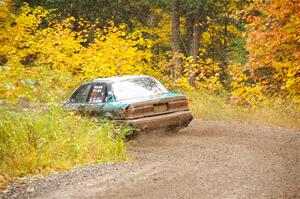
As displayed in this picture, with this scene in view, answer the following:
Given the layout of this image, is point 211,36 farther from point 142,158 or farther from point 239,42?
point 142,158

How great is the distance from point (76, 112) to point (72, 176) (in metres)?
4.09

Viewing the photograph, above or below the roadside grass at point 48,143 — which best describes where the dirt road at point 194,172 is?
below

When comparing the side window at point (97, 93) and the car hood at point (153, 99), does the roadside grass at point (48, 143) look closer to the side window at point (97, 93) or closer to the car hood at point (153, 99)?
the car hood at point (153, 99)

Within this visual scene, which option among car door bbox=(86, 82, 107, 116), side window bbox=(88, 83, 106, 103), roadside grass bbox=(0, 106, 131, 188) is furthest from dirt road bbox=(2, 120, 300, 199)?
side window bbox=(88, 83, 106, 103)

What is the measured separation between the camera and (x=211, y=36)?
27875 mm

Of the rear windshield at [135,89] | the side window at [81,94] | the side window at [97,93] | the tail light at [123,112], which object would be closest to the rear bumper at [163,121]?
the tail light at [123,112]

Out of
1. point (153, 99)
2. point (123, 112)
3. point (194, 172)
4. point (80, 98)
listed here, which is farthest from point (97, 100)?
point (194, 172)

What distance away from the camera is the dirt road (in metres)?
5.91

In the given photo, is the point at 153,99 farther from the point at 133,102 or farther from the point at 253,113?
the point at 253,113


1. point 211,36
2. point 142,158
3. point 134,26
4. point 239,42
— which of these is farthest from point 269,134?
point 134,26

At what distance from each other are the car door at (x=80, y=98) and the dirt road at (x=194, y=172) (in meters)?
1.98

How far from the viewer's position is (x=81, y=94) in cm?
1116

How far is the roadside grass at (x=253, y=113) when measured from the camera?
43.2 ft

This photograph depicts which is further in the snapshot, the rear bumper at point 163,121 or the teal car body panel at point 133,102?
the teal car body panel at point 133,102
